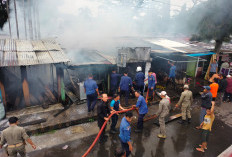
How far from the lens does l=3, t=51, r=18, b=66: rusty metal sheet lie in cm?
608

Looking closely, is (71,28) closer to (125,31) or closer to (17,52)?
(125,31)

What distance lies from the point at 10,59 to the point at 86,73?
11.8 feet

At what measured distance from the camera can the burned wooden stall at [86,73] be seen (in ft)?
27.9

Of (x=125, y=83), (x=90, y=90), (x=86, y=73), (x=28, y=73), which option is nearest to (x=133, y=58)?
(x=125, y=83)

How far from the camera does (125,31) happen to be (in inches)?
634

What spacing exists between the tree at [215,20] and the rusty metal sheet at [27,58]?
12.0 meters

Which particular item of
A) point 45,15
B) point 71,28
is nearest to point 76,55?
point 71,28

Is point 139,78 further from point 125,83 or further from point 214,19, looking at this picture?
point 214,19

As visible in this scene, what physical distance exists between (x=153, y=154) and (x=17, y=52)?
648 centimetres

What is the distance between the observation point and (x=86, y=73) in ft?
29.1

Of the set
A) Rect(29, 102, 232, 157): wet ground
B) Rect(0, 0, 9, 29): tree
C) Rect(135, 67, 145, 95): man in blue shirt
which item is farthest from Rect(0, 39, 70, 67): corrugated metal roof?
Rect(0, 0, 9, 29): tree

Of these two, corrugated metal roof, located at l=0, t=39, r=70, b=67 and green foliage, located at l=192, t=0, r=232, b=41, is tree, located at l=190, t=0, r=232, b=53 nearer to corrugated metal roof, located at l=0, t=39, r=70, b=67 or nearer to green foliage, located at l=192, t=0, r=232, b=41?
green foliage, located at l=192, t=0, r=232, b=41

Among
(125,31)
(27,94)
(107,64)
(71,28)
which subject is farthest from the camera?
(125,31)

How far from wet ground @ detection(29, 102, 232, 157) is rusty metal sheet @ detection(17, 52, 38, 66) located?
128 inches
